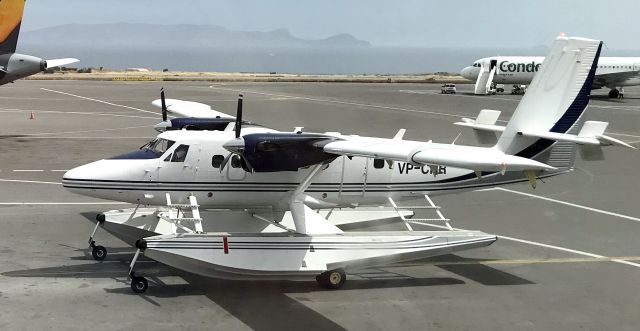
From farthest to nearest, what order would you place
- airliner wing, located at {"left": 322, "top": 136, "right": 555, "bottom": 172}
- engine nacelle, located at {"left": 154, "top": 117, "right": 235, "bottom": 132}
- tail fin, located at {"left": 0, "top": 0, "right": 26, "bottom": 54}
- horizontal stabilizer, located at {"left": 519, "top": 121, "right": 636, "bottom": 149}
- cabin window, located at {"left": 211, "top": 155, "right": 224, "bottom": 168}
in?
1. tail fin, located at {"left": 0, "top": 0, "right": 26, "bottom": 54}
2. engine nacelle, located at {"left": 154, "top": 117, "right": 235, "bottom": 132}
3. cabin window, located at {"left": 211, "top": 155, "right": 224, "bottom": 168}
4. horizontal stabilizer, located at {"left": 519, "top": 121, "right": 636, "bottom": 149}
5. airliner wing, located at {"left": 322, "top": 136, "right": 555, "bottom": 172}

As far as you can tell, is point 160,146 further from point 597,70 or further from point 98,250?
point 597,70

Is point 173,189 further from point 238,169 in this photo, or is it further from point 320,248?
point 320,248

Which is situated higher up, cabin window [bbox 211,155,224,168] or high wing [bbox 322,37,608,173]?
high wing [bbox 322,37,608,173]

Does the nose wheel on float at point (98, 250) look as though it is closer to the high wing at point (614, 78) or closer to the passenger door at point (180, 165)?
the passenger door at point (180, 165)

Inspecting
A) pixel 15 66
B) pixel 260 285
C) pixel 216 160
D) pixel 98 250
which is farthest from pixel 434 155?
pixel 15 66

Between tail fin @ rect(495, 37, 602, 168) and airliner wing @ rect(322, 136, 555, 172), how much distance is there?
161 inches

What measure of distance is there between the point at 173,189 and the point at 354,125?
30826 millimetres

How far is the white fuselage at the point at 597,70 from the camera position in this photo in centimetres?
6894

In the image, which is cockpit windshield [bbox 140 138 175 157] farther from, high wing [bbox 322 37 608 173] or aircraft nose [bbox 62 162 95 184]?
high wing [bbox 322 37 608 173]

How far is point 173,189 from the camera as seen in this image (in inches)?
612

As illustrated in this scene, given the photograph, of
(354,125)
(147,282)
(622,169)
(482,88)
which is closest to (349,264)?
(147,282)

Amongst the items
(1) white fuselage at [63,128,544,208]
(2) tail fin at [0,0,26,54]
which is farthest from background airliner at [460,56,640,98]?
(1) white fuselage at [63,128,544,208]

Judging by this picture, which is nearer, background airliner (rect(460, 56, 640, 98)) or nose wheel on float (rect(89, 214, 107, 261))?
nose wheel on float (rect(89, 214, 107, 261))

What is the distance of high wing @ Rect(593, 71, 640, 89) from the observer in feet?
225
